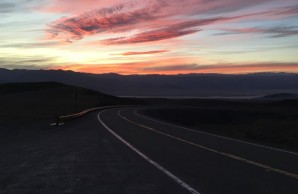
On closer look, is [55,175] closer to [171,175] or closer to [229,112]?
[171,175]

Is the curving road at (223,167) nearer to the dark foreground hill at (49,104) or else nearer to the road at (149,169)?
the road at (149,169)

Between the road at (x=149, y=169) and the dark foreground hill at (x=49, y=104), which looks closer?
the road at (x=149, y=169)

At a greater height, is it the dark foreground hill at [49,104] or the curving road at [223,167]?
the curving road at [223,167]

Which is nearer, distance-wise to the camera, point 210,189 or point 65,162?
point 210,189

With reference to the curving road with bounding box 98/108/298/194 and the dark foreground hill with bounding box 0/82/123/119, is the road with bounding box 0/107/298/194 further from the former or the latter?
the dark foreground hill with bounding box 0/82/123/119

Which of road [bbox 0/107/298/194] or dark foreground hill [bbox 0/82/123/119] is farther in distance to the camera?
dark foreground hill [bbox 0/82/123/119]

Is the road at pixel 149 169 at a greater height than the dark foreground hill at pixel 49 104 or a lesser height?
greater

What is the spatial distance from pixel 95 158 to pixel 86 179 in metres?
4.09

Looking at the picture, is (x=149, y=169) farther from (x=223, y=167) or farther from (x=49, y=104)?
(x=49, y=104)

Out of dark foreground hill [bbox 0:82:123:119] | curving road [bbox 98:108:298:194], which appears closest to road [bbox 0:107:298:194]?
curving road [bbox 98:108:298:194]

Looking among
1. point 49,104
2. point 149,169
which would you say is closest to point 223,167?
point 149,169

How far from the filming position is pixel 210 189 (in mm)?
9547

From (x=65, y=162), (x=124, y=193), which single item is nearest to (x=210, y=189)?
(x=124, y=193)

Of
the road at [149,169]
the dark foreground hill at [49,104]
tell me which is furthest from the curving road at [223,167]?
the dark foreground hill at [49,104]
